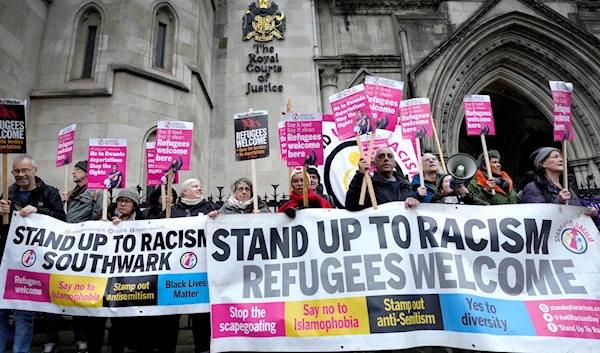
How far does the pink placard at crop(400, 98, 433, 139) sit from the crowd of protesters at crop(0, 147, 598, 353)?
1.39ft

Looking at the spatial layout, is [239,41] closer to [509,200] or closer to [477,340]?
[509,200]

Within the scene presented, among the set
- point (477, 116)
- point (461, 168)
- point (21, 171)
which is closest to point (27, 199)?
A: point (21, 171)

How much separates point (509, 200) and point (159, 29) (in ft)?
33.8

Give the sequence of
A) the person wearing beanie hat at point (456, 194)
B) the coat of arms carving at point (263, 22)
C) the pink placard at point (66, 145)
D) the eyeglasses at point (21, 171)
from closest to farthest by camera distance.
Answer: the eyeglasses at point (21, 171) → the person wearing beanie hat at point (456, 194) → the pink placard at point (66, 145) → the coat of arms carving at point (263, 22)

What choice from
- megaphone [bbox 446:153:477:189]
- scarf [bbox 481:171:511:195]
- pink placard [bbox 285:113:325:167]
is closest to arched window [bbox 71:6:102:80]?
pink placard [bbox 285:113:325:167]

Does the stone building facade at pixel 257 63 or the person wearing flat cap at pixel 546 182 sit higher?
the stone building facade at pixel 257 63

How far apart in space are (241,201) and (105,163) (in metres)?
1.90

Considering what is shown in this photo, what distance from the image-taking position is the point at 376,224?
3.74 metres

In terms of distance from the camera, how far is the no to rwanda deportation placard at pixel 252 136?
14.8ft

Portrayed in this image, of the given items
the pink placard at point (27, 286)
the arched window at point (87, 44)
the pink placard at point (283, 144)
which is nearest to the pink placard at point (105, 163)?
the pink placard at point (27, 286)

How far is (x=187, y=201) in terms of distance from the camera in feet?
15.3

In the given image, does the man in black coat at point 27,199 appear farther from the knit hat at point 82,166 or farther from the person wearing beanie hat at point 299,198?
the person wearing beanie hat at point 299,198

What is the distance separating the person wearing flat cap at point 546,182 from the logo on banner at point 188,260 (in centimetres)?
393

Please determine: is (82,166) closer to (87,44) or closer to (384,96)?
(384,96)
